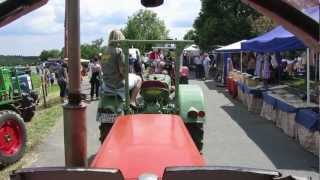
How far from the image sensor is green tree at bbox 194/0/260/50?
53.5 metres

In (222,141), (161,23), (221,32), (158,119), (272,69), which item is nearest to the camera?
(158,119)

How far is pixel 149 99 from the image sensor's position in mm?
7664

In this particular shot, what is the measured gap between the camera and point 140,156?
3.46m

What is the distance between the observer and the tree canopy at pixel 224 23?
53500 millimetres

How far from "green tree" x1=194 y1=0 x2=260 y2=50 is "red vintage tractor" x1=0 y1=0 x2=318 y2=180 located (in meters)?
47.9

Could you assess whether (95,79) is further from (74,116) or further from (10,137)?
(74,116)

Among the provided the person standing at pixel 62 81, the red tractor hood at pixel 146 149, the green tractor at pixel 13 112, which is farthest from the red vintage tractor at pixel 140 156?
the person standing at pixel 62 81

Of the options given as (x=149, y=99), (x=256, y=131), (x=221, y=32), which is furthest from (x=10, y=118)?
(x=221, y=32)

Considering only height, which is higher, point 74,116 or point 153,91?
point 74,116

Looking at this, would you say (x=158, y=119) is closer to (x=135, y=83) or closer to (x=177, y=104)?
(x=177, y=104)

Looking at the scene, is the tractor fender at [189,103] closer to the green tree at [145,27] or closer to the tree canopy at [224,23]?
the tree canopy at [224,23]

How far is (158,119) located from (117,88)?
317 cm

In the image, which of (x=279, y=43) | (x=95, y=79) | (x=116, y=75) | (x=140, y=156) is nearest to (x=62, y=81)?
(x=95, y=79)

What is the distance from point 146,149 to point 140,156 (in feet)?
0.62
